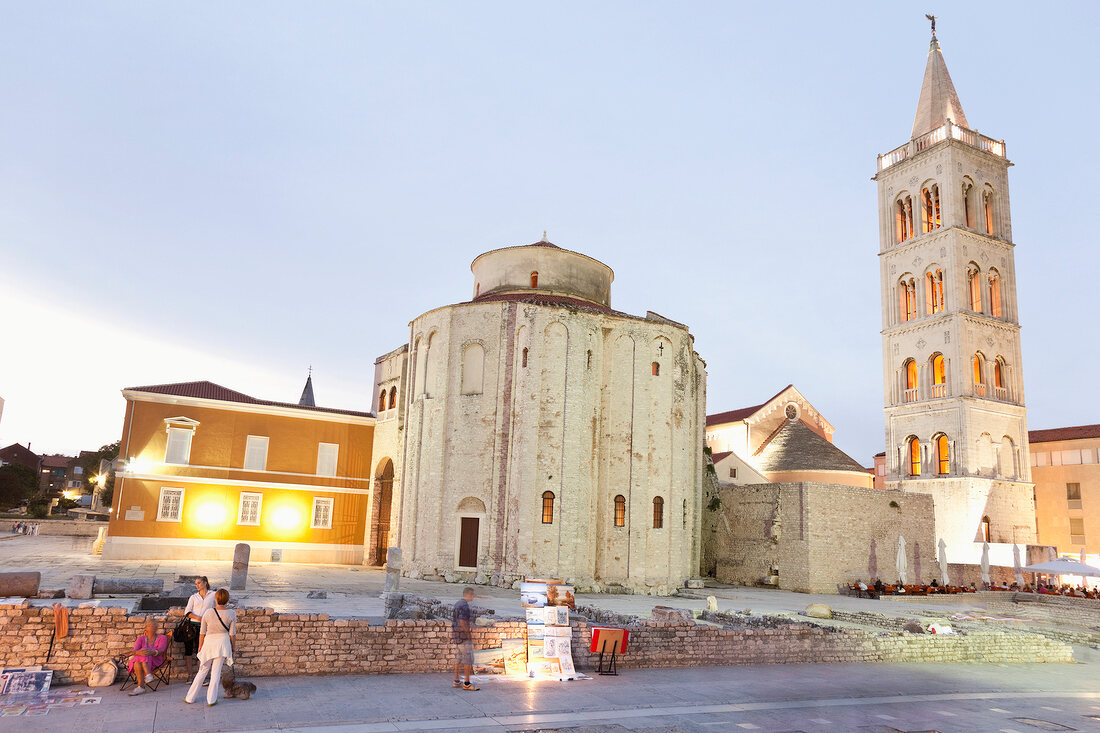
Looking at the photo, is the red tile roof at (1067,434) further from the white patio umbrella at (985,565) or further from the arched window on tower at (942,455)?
the white patio umbrella at (985,565)

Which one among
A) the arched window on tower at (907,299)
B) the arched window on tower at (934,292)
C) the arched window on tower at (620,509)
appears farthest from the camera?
the arched window on tower at (907,299)

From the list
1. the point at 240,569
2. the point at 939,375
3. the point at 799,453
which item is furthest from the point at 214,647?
the point at 799,453

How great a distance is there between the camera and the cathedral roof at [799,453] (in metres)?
47.2

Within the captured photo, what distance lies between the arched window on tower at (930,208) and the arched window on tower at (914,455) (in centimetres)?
1237

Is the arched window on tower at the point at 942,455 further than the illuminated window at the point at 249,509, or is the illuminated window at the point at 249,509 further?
the arched window on tower at the point at 942,455

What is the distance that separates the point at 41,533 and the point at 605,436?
44.7 meters

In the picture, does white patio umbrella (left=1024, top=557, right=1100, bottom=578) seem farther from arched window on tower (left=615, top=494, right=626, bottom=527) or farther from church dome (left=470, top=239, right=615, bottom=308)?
church dome (left=470, top=239, right=615, bottom=308)

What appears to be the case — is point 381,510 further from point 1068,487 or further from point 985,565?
point 1068,487

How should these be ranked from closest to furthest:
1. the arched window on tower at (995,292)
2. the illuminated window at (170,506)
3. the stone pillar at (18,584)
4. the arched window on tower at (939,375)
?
the stone pillar at (18,584), the illuminated window at (170,506), the arched window on tower at (939,375), the arched window on tower at (995,292)

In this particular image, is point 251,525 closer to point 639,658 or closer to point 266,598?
point 266,598

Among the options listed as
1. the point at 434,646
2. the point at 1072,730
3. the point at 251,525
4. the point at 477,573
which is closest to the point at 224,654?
the point at 434,646

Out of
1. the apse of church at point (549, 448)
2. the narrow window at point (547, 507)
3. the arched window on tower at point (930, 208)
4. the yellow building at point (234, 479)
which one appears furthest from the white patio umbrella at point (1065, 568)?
the yellow building at point (234, 479)

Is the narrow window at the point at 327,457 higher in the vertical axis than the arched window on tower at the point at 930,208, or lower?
lower

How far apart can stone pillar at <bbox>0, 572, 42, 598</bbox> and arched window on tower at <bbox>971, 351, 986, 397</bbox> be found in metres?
42.7
